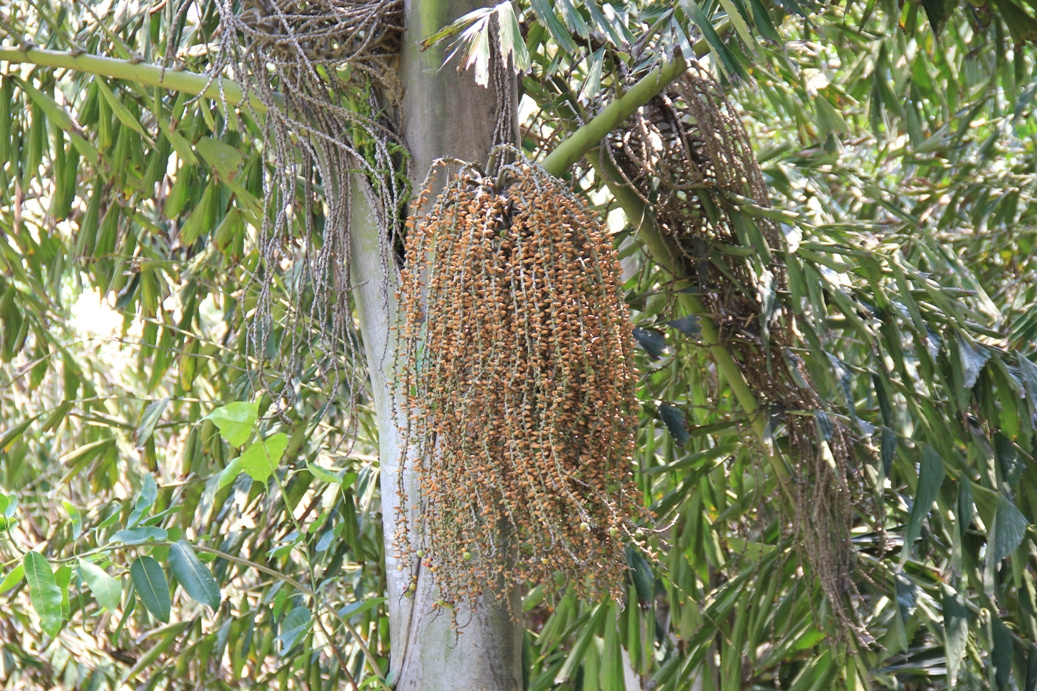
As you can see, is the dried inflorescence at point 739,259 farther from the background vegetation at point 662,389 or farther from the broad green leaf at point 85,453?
the broad green leaf at point 85,453

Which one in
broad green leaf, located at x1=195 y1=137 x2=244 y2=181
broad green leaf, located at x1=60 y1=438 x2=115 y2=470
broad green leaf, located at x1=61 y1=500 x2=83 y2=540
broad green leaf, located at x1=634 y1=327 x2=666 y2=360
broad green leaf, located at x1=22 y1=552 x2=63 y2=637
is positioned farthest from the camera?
broad green leaf, located at x1=60 y1=438 x2=115 y2=470

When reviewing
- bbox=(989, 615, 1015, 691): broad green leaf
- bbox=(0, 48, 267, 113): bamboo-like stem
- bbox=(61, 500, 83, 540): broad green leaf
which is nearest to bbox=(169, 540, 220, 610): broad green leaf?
bbox=(61, 500, 83, 540): broad green leaf

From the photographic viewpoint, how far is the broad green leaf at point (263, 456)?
1.67m

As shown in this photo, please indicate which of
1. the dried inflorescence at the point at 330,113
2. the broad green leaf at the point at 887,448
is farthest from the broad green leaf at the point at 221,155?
the broad green leaf at the point at 887,448

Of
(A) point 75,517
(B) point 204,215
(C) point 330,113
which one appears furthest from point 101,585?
(B) point 204,215

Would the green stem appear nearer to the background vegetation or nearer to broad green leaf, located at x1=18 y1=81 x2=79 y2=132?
the background vegetation

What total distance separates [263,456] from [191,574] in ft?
0.81

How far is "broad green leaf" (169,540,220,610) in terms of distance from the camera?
1477 mm

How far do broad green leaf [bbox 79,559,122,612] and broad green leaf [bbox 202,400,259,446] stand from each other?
0.88ft

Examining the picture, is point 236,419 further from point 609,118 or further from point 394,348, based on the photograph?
point 609,118

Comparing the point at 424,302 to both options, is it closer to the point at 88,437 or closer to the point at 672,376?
the point at 672,376

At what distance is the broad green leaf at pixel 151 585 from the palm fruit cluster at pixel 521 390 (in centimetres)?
39

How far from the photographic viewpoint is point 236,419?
5.16 ft

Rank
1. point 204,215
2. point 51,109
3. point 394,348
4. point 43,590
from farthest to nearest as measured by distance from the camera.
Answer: point 204,215 → point 51,109 → point 394,348 → point 43,590
